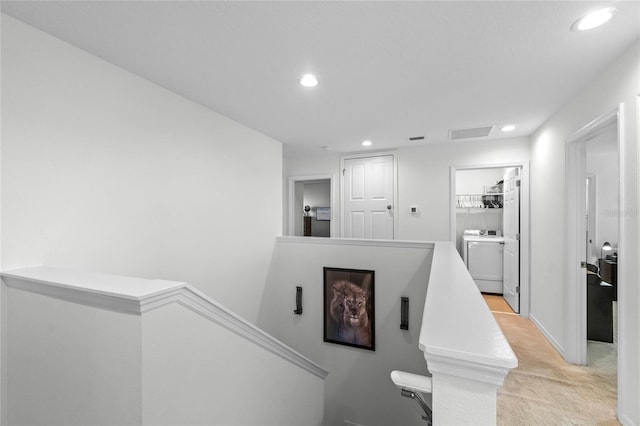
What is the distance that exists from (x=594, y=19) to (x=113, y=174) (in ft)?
9.99

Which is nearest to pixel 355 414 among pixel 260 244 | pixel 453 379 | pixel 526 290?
pixel 260 244

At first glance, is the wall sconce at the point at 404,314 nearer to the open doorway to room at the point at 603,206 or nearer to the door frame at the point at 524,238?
the door frame at the point at 524,238

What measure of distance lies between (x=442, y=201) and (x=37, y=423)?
175 inches

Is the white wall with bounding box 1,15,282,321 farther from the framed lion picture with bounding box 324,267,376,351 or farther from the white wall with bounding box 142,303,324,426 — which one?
the white wall with bounding box 142,303,324,426

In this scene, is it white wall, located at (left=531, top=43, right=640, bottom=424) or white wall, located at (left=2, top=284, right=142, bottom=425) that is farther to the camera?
white wall, located at (left=531, top=43, right=640, bottom=424)

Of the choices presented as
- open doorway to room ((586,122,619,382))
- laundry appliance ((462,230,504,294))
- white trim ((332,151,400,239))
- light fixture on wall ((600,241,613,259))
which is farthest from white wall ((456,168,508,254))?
white trim ((332,151,400,239))

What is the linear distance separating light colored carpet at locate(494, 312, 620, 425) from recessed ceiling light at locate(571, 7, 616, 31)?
2460 millimetres

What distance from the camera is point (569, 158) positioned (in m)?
2.68

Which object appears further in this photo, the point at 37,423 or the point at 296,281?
the point at 296,281

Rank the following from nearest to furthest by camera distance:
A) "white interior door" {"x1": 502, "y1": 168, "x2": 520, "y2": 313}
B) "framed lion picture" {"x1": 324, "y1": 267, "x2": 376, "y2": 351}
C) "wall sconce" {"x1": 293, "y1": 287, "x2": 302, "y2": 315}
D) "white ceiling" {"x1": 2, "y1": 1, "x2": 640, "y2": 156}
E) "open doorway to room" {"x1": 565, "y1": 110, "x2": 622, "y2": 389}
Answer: "white ceiling" {"x1": 2, "y1": 1, "x2": 640, "y2": 156}
"open doorway to room" {"x1": 565, "y1": 110, "x2": 622, "y2": 389}
"framed lion picture" {"x1": 324, "y1": 267, "x2": 376, "y2": 351}
"wall sconce" {"x1": 293, "y1": 287, "x2": 302, "y2": 315}
"white interior door" {"x1": 502, "y1": 168, "x2": 520, "y2": 313}

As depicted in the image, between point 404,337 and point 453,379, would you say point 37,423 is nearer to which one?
point 453,379

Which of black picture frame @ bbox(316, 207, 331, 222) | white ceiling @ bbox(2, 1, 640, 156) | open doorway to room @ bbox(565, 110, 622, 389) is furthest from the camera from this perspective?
black picture frame @ bbox(316, 207, 331, 222)

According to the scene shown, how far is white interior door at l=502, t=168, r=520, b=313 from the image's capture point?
4.03 m

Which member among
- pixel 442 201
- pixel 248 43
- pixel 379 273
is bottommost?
pixel 379 273
